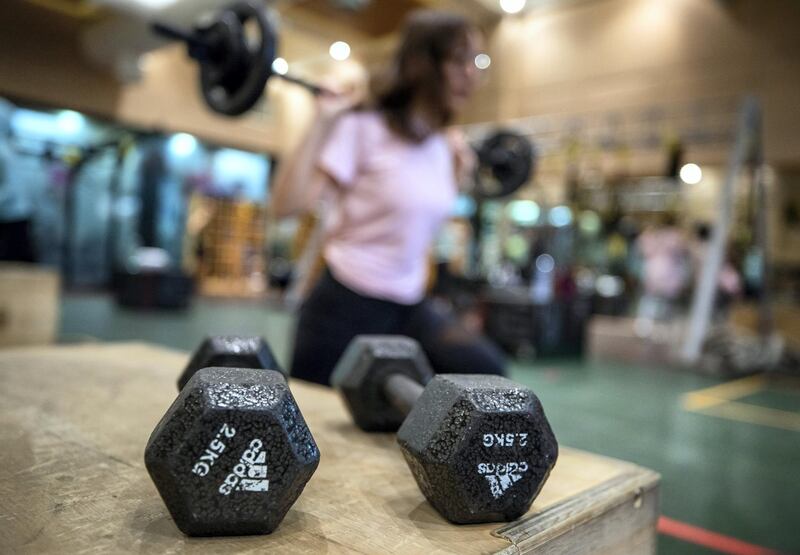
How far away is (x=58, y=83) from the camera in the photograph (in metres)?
1.57

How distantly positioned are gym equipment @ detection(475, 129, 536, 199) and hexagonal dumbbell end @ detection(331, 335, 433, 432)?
1.40 meters

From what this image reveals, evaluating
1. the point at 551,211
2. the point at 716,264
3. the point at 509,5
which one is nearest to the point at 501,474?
the point at 509,5

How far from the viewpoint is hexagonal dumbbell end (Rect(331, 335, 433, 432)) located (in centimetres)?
75

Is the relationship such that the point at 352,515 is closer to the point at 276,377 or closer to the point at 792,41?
the point at 276,377

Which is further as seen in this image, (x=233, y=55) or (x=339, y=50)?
(x=339, y=50)

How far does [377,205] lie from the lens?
1249 mm

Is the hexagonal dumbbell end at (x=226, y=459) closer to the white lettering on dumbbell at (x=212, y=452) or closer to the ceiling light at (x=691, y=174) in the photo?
the white lettering on dumbbell at (x=212, y=452)

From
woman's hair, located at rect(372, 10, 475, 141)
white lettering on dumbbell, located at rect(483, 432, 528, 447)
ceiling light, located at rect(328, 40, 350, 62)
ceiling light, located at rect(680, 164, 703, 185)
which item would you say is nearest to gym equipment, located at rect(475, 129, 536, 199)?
woman's hair, located at rect(372, 10, 475, 141)

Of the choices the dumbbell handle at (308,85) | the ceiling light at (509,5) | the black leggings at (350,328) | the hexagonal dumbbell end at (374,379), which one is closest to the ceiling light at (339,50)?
the ceiling light at (509,5)

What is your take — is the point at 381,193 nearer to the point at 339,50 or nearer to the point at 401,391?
the point at 401,391

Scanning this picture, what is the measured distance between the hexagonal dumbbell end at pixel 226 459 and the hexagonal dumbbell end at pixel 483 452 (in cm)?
10

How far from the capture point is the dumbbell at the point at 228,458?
407mm

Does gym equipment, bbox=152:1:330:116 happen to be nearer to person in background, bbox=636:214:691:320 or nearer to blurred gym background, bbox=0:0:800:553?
blurred gym background, bbox=0:0:800:553

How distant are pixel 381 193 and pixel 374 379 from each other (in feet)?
1.86
